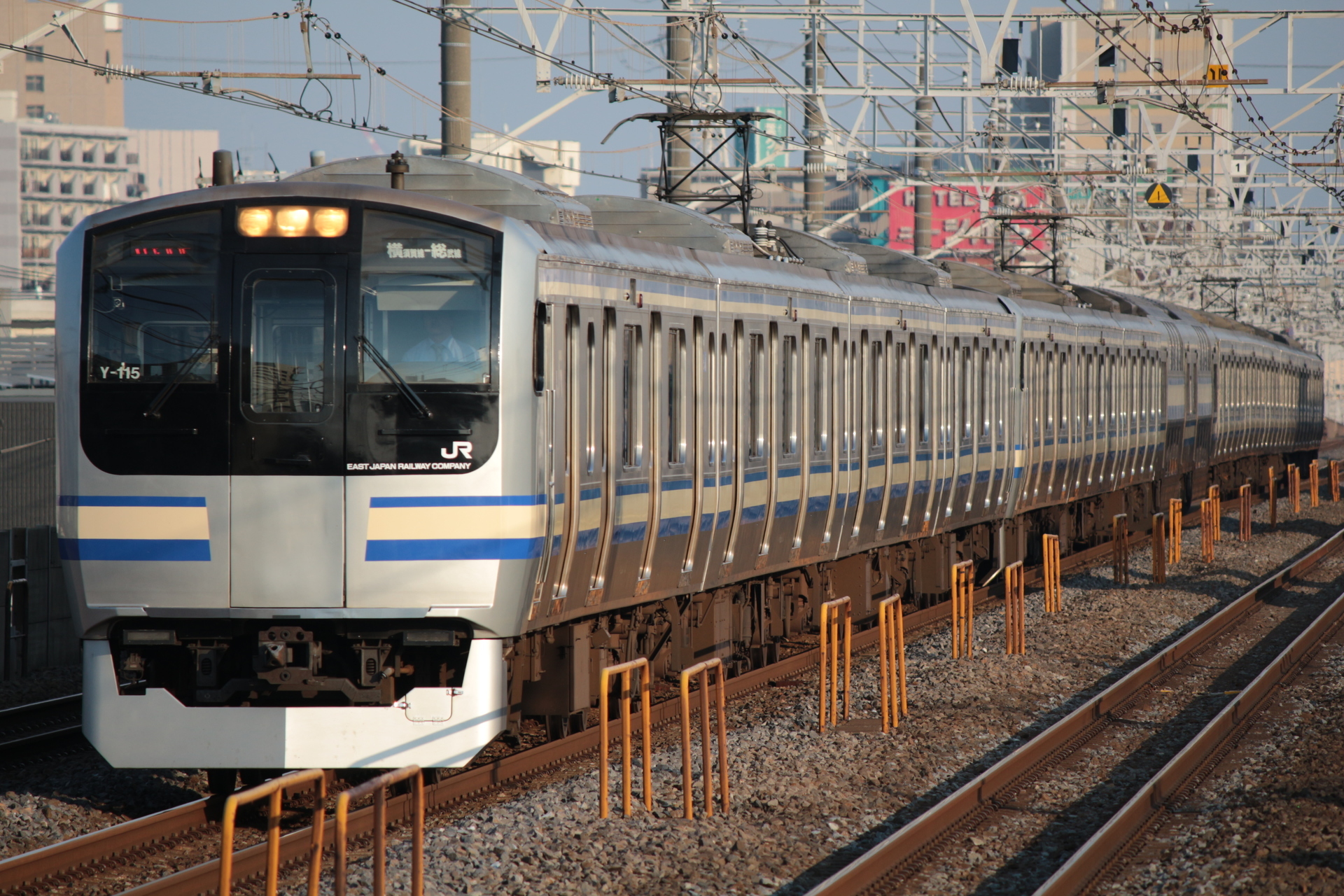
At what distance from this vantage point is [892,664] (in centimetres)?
1143

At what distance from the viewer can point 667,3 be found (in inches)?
780

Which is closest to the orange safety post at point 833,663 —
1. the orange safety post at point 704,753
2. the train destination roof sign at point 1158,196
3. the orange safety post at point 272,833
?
the orange safety post at point 704,753

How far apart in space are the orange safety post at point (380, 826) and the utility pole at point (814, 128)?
13.8m

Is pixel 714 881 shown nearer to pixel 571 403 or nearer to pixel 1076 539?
pixel 571 403

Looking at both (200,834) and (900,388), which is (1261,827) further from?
(900,388)

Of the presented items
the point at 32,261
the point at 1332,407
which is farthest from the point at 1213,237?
the point at 32,261

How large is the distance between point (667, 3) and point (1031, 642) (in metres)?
8.77

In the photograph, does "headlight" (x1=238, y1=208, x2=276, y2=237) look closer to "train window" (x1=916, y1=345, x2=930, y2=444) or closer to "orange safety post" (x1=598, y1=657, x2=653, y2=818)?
"orange safety post" (x1=598, y1=657, x2=653, y2=818)

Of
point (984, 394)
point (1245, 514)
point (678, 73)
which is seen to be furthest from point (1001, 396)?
point (1245, 514)

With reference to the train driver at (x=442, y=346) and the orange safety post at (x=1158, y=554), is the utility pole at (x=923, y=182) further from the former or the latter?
the train driver at (x=442, y=346)

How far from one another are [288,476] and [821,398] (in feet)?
19.3

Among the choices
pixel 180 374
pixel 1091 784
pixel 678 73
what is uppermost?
pixel 678 73

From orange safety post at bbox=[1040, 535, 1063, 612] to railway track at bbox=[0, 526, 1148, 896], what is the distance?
8.69 m

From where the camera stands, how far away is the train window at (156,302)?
27.0 ft
